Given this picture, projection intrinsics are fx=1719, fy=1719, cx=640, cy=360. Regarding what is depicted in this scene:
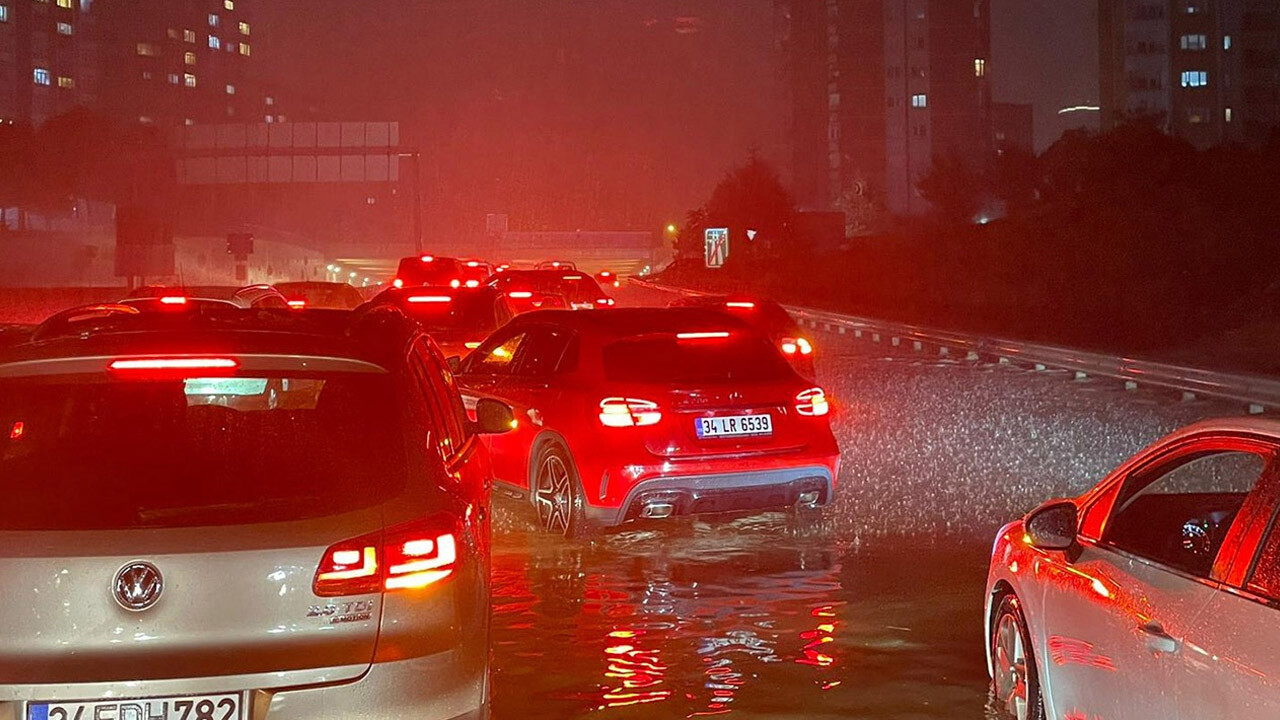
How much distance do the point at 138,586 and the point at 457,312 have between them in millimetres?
16540

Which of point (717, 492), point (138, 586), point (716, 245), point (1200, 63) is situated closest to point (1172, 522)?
point (138, 586)

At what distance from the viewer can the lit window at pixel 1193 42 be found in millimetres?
154375

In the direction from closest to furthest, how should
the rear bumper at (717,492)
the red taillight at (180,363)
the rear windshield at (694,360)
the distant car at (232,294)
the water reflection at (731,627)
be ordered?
the red taillight at (180,363) → the water reflection at (731,627) → the rear bumper at (717,492) → the rear windshield at (694,360) → the distant car at (232,294)

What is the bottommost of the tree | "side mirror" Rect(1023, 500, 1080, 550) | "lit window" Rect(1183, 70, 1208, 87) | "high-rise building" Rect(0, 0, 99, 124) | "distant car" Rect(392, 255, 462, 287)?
"side mirror" Rect(1023, 500, 1080, 550)

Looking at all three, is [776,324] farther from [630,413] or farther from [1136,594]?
[1136,594]

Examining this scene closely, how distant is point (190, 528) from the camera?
4547 mm

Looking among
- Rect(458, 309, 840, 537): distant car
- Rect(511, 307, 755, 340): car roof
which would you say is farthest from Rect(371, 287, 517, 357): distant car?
Rect(458, 309, 840, 537): distant car

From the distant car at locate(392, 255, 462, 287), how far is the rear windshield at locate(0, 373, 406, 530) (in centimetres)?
3057

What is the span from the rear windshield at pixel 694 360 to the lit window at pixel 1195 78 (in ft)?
504

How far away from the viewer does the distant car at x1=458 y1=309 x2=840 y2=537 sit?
10.8 m

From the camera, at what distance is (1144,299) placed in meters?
59.0

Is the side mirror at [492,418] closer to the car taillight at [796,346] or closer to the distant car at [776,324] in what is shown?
the distant car at [776,324]

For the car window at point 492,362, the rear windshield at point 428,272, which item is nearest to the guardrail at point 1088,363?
the car window at point 492,362

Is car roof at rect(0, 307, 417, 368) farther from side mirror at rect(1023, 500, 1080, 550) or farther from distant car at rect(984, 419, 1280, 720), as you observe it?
distant car at rect(984, 419, 1280, 720)
